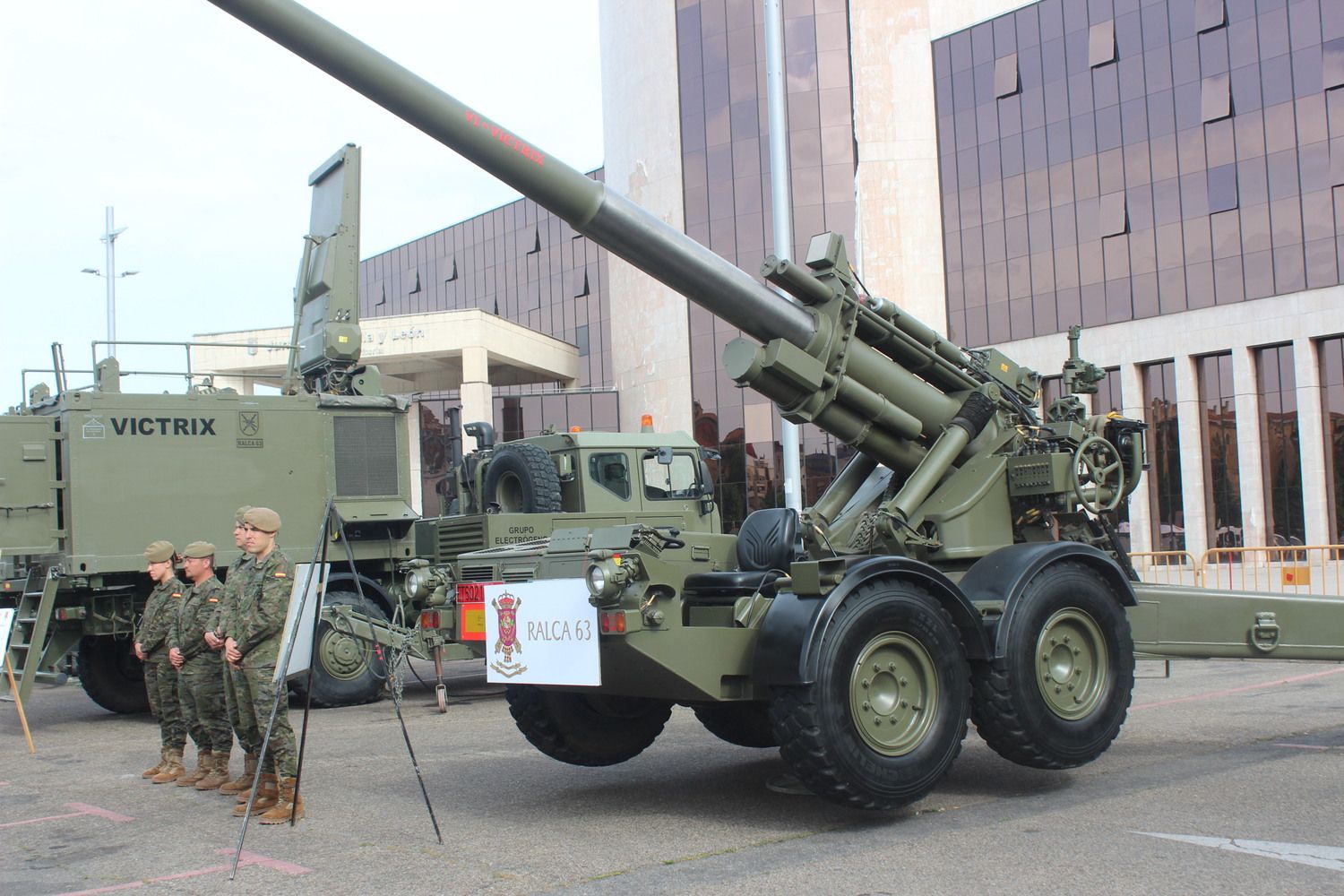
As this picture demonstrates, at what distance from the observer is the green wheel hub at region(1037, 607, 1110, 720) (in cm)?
716

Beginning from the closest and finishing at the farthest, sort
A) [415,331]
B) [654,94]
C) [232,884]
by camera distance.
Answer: [232,884], [415,331], [654,94]

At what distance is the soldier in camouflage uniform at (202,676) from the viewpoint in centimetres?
839

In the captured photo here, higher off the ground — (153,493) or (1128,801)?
(153,493)

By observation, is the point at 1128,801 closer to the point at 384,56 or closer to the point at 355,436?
the point at 384,56

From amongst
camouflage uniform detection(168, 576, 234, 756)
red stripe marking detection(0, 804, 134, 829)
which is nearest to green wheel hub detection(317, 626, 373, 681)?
camouflage uniform detection(168, 576, 234, 756)

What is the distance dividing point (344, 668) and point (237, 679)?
5794 mm

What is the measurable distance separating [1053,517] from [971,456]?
65 cm

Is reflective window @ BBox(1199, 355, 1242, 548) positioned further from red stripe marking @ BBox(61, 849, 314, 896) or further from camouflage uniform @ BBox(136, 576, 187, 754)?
red stripe marking @ BBox(61, 849, 314, 896)

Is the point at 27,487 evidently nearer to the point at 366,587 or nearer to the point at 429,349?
the point at 366,587

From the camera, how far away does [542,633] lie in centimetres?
680

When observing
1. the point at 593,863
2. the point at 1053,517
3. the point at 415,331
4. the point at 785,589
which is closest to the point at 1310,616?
the point at 1053,517

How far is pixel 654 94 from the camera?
1735 inches

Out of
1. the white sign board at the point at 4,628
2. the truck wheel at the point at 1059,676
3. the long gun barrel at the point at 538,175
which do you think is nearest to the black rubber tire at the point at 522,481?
the white sign board at the point at 4,628

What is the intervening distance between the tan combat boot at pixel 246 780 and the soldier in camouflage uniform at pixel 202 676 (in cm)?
22
